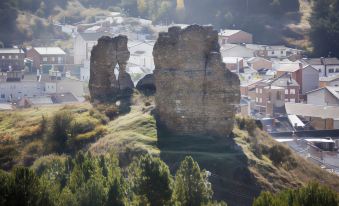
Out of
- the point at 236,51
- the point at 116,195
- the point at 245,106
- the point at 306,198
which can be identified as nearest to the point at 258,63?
the point at 236,51

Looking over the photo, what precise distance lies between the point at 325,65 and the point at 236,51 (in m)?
10.5

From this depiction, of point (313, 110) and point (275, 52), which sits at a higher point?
point (275, 52)

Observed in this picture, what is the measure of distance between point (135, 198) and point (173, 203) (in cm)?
98

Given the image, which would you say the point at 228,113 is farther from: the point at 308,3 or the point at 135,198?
the point at 308,3

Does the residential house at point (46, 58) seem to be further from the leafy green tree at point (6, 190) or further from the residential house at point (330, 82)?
the leafy green tree at point (6, 190)

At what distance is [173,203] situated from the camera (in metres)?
18.9

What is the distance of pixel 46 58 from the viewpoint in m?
71.1

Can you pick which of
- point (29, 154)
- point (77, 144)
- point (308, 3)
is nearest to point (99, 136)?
point (77, 144)

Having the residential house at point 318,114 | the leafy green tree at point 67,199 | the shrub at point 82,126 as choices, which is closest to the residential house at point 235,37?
the residential house at point 318,114

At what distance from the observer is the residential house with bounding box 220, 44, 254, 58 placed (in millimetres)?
71812

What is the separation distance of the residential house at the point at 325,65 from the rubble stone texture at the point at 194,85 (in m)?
40.7

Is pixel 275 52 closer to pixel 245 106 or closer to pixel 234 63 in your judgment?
pixel 234 63

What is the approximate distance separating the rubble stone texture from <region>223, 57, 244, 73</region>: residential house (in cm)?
3871

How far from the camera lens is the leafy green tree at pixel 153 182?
62.1 feet
